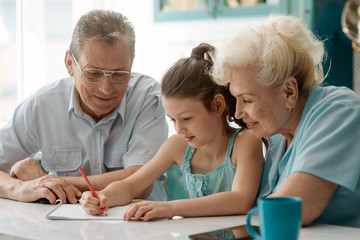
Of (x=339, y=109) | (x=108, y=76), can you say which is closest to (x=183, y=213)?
(x=339, y=109)

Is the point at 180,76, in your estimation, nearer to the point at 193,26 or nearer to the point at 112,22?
the point at 112,22

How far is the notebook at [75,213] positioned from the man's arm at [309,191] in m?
0.50

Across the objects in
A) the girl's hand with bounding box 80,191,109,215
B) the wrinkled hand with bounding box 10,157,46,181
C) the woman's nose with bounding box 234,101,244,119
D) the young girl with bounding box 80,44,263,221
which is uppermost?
the woman's nose with bounding box 234,101,244,119

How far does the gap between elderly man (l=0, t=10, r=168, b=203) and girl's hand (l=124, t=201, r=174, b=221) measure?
1.51ft

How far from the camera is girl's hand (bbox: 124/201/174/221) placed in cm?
146

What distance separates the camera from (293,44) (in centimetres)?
145

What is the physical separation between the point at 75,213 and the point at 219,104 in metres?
0.59

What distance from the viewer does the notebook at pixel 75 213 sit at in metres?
1.50

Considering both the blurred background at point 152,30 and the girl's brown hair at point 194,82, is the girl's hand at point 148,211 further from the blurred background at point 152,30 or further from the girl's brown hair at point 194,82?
the blurred background at point 152,30

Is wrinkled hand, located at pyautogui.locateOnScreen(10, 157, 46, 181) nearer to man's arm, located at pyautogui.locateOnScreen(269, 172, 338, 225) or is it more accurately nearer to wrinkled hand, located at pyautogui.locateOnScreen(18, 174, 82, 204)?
wrinkled hand, located at pyautogui.locateOnScreen(18, 174, 82, 204)

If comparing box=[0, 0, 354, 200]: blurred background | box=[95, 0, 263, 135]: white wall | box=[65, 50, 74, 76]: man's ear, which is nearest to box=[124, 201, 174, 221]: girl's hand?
box=[65, 50, 74, 76]: man's ear

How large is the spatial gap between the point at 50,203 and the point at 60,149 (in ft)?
1.40

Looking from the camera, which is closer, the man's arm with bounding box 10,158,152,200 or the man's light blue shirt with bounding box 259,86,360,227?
the man's light blue shirt with bounding box 259,86,360,227

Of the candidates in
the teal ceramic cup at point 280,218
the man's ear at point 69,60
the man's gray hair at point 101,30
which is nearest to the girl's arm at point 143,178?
the man's gray hair at point 101,30
